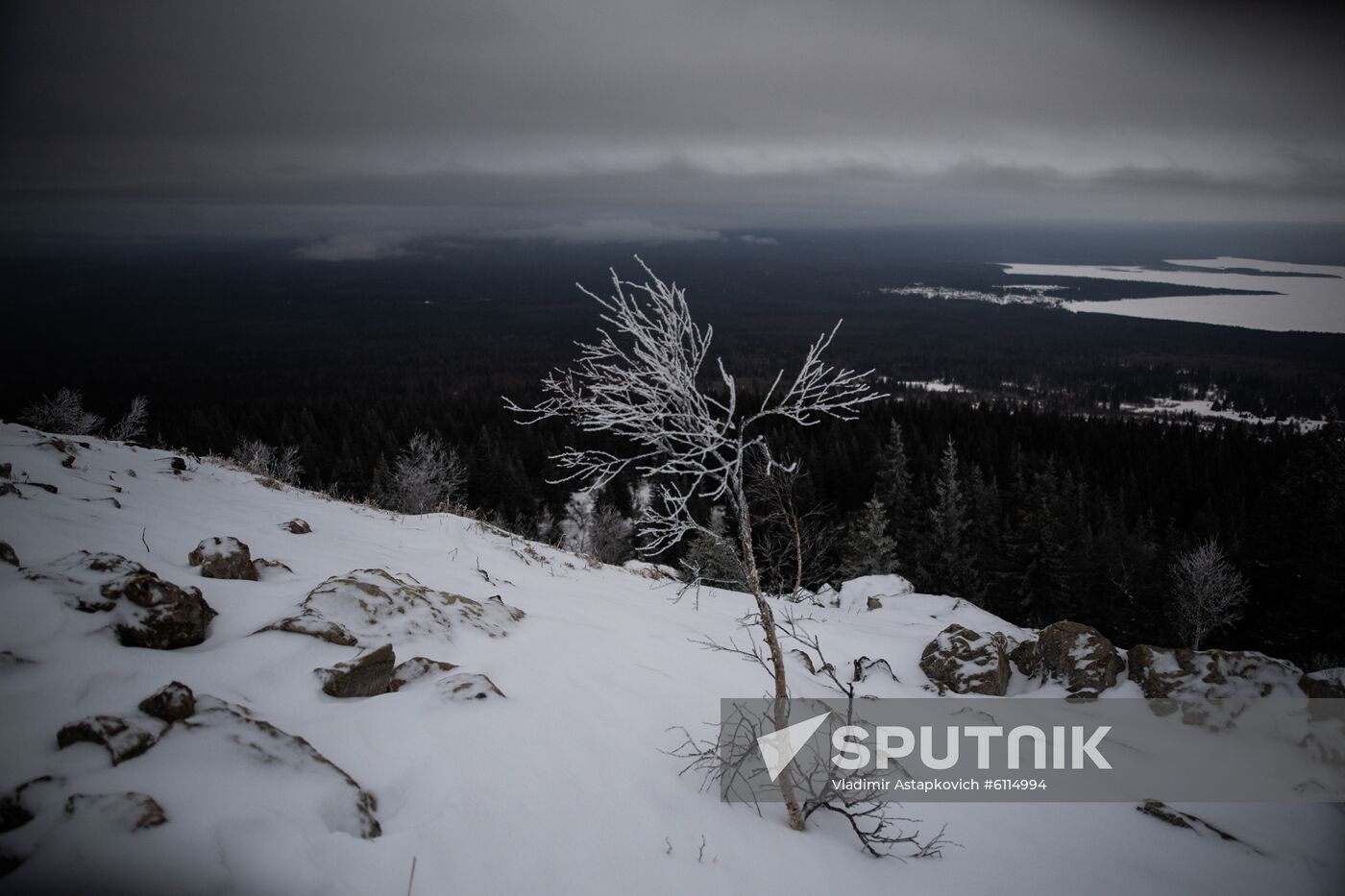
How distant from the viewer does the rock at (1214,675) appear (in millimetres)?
8508

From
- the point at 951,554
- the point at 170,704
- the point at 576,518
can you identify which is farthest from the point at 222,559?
the point at 576,518

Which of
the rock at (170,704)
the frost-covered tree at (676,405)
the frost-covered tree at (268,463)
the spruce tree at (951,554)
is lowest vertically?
the spruce tree at (951,554)

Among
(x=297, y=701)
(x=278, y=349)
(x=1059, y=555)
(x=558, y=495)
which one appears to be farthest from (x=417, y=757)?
(x=278, y=349)

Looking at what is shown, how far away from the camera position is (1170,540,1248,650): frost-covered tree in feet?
83.4

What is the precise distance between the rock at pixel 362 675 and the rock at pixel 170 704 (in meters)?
0.99

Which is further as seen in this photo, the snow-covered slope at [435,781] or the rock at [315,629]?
the rock at [315,629]

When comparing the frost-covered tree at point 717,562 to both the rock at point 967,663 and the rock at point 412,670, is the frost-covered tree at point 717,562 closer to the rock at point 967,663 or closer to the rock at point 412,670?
the rock at point 412,670

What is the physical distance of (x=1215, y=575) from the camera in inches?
1013

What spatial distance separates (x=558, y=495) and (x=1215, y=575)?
47.0 meters

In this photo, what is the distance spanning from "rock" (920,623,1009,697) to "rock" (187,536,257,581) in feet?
30.4

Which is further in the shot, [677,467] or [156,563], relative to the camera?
[156,563]

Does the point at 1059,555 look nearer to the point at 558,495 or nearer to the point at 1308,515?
the point at 1308,515

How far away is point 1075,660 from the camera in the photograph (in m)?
9.27

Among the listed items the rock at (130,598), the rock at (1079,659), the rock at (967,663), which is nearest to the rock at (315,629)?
the rock at (130,598)
